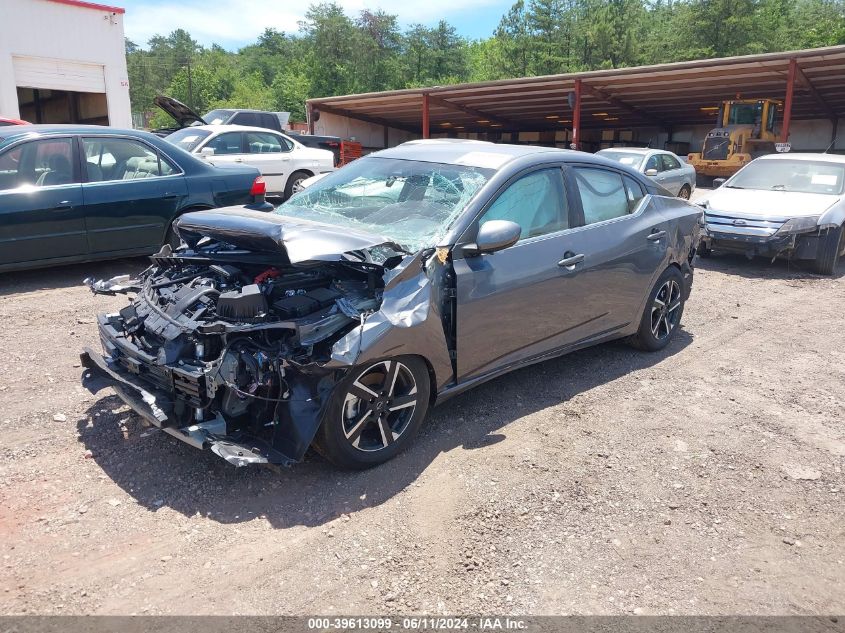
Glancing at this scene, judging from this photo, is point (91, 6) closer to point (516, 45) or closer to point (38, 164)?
point (38, 164)

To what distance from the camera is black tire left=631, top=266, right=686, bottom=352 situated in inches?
218

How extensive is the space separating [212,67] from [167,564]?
3971 inches

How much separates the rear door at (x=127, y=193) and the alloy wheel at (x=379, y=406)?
484cm

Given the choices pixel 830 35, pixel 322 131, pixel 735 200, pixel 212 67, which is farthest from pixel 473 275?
pixel 212 67

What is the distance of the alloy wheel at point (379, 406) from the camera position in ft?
11.2

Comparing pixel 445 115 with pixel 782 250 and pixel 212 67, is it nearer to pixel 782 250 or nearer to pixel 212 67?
pixel 782 250

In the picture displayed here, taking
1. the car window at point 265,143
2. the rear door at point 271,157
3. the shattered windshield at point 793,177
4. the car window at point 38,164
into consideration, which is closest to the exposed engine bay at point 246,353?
the car window at point 38,164

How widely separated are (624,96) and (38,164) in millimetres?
22437

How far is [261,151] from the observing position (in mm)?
12844

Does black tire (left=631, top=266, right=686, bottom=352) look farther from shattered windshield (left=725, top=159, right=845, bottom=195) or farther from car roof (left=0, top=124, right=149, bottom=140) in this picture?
car roof (left=0, top=124, right=149, bottom=140)

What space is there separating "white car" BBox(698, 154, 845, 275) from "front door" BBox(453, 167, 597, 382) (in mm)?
5326

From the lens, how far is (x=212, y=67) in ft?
304

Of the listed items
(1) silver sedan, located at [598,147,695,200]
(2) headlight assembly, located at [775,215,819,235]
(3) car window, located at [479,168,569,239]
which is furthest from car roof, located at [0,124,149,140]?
(1) silver sedan, located at [598,147,695,200]

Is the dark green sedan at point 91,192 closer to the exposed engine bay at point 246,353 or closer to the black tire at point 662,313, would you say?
the exposed engine bay at point 246,353
